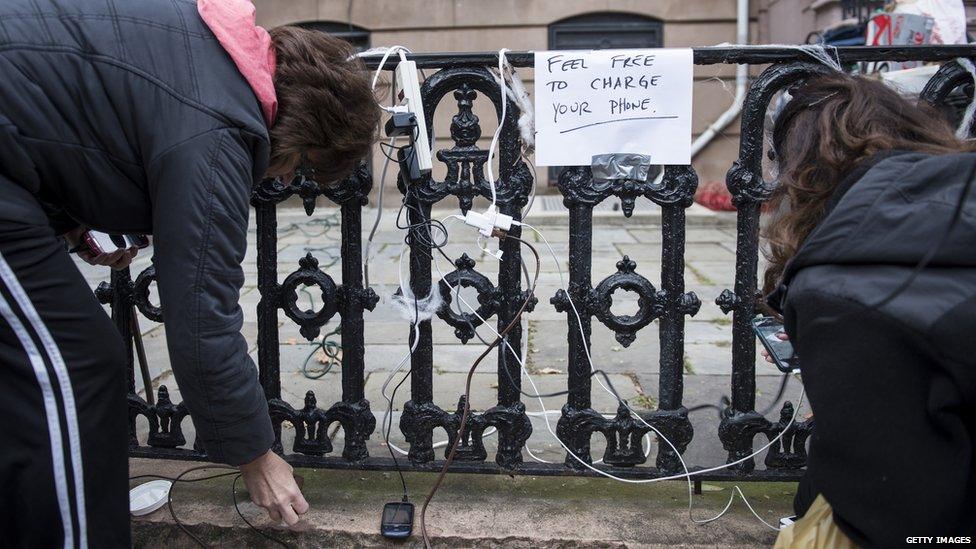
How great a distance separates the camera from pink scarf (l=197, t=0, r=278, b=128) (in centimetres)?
167

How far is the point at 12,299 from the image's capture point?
155cm

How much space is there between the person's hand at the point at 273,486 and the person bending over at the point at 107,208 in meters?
0.12

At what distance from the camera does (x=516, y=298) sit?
2436mm

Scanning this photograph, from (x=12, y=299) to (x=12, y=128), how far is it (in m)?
0.34

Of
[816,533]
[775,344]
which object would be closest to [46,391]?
[816,533]

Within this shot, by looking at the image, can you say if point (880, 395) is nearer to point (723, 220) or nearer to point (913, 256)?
point (913, 256)

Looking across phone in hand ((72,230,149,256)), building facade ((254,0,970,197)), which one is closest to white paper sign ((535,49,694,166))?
phone in hand ((72,230,149,256))

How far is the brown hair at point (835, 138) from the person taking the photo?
59.1 inches

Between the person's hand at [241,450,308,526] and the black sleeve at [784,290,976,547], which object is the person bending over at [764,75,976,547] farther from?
the person's hand at [241,450,308,526]

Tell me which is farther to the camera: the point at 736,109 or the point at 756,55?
the point at 736,109

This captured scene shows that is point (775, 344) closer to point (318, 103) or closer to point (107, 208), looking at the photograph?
point (318, 103)

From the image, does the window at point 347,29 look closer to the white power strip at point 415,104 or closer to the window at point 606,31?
the window at point 606,31

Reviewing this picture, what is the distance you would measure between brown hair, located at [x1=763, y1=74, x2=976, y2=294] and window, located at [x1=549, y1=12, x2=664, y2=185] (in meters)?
9.46

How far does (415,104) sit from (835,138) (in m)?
1.19
